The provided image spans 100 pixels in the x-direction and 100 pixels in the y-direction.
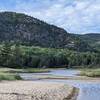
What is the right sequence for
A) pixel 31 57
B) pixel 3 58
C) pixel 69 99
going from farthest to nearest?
pixel 31 57 → pixel 3 58 → pixel 69 99

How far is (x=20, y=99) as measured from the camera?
29.4 meters

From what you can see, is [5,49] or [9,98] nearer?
[9,98]

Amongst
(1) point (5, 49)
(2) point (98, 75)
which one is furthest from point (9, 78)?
(1) point (5, 49)

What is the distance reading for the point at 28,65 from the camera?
186750 millimetres

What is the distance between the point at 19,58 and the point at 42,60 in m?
21.5

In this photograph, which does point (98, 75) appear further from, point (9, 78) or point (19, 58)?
point (19, 58)

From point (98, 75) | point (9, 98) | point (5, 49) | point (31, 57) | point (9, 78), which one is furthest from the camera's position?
point (31, 57)

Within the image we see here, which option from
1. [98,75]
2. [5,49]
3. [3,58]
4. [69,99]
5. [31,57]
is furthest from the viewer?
[31,57]

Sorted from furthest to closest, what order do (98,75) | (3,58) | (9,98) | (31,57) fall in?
(31,57) → (3,58) → (98,75) → (9,98)

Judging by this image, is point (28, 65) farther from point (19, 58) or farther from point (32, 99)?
point (32, 99)

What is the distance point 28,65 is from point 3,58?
2562 centimetres

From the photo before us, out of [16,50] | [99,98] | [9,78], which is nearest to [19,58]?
[16,50]

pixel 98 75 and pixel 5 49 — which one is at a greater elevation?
pixel 5 49

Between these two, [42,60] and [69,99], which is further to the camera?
[42,60]
